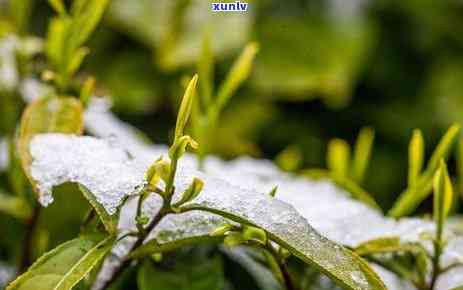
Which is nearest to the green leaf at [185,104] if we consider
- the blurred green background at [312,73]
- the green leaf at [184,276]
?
the green leaf at [184,276]

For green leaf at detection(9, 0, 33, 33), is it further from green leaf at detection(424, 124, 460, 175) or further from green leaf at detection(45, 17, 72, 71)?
green leaf at detection(424, 124, 460, 175)

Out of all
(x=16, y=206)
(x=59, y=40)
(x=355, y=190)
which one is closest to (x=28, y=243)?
(x=16, y=206)

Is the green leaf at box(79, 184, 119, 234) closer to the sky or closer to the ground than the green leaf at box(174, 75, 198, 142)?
closer to the ground

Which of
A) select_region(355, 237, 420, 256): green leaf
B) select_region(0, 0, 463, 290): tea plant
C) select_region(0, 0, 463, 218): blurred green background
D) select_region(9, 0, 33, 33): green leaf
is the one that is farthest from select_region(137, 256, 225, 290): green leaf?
select_region(0, 0, 463, 218): blurred green background

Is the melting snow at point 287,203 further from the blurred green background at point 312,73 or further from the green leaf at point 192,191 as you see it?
the blurred green background at point 312,73

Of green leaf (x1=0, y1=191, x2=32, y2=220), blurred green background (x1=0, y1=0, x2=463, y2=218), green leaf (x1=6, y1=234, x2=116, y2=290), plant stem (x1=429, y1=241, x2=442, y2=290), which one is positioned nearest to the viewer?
green leaf (x1=6, y1=234, x2=116, y2=290)

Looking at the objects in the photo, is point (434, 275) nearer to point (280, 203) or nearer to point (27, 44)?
point (280, 203)

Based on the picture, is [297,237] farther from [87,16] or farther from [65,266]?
[87,16]
